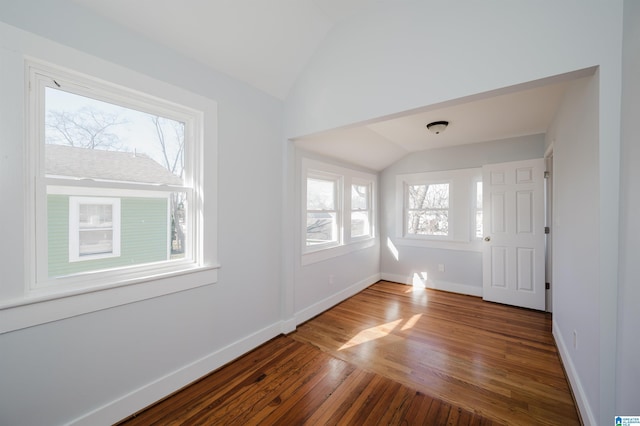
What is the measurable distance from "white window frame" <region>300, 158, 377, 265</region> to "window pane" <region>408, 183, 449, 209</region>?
0.71m

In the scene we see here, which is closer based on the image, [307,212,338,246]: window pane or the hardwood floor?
the hardwood floor

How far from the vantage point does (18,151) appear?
132 cm

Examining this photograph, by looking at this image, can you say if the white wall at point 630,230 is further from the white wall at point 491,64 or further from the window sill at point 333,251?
the window sill at point 333,251

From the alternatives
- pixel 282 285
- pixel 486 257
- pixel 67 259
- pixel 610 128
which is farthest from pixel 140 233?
pixel 486 257

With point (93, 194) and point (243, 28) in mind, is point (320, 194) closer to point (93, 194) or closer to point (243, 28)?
point (243, 28)

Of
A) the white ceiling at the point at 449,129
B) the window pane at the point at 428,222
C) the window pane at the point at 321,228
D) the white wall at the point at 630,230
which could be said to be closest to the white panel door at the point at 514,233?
the white ceiling at the point at 449,129

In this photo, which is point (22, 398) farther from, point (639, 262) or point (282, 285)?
point (639, 262)

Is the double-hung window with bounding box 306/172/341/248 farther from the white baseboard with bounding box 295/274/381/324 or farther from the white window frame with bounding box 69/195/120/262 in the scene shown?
the white window frame with bounding box 69/195/120/262

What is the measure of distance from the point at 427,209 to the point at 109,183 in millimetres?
4385

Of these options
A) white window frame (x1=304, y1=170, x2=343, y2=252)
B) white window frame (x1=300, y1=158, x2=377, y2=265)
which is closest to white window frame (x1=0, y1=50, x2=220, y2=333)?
white window frame (x1=300, y1=158, x2=377, y2=265)

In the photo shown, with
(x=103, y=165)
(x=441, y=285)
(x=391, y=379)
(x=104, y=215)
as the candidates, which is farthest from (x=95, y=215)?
(x=441, y=285)

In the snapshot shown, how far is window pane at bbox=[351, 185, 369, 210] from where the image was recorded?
170 inches

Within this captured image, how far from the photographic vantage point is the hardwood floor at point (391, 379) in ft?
5.57

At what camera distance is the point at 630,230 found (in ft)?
3.93
